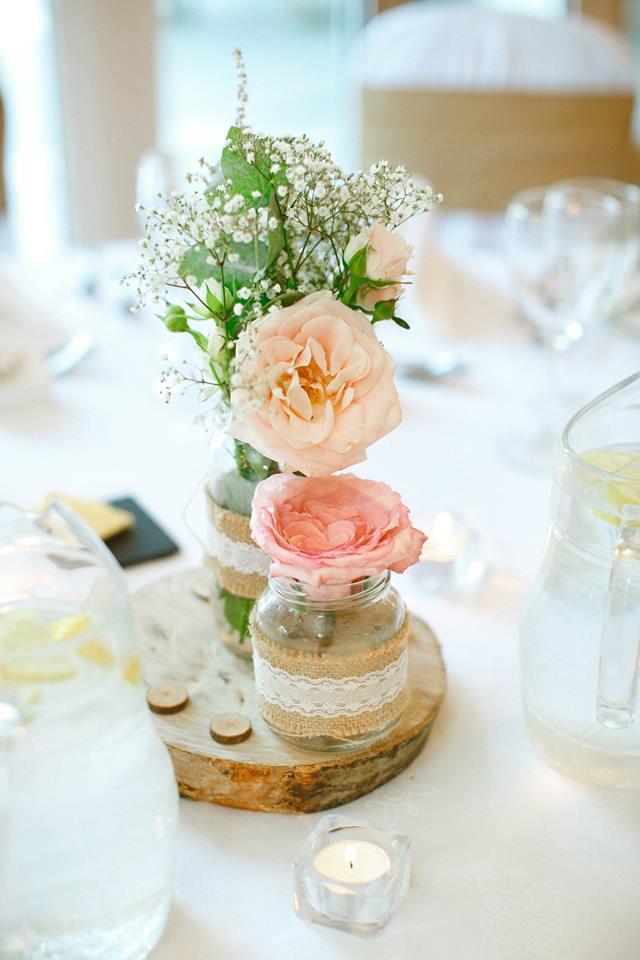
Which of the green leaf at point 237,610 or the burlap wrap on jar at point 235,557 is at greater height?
the burlap wrap on jar at point 235,557

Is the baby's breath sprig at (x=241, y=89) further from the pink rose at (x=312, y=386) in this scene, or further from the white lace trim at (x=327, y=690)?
the white lace trim at (x=327, y=690)

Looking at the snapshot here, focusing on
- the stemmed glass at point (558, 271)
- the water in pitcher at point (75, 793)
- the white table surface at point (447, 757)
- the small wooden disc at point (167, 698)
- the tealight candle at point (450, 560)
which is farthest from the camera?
the stemmed glass at point (558, 271)

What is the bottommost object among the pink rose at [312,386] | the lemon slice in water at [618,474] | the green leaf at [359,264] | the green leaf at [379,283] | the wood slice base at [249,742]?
the wood slice base at [249,742]

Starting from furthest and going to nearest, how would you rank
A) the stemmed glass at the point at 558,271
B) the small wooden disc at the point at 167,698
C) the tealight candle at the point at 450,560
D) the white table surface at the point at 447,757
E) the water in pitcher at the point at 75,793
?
1. the stemmed glass at the point at 558,271
2. the tealight candle at the point at 450,560
3. the small wooden disc at the point at 167,698
4. the white table surface at the point at 447,757
5. the water in pitcher at the point at 75,793

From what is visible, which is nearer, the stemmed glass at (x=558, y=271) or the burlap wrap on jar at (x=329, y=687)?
the burlap wrap on jar at (x=329, y=687)

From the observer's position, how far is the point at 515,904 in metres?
0.64

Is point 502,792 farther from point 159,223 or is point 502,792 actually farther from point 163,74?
point 163,74

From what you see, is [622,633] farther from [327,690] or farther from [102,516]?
[102,516]

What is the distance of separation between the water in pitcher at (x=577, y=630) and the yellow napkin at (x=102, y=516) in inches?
17.5

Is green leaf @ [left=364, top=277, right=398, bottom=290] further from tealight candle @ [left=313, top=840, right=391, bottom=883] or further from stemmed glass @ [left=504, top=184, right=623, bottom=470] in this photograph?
stemmed glass @ [left=504, top=184, right=623, bottom=470]

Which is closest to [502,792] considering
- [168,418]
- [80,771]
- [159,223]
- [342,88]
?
[80,771]

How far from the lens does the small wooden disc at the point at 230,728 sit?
720 millimetres

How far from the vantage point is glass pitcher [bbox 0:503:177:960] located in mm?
524

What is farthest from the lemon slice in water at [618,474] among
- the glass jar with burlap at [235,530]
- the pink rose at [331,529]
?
the glass jar with burlap at [235,530]
